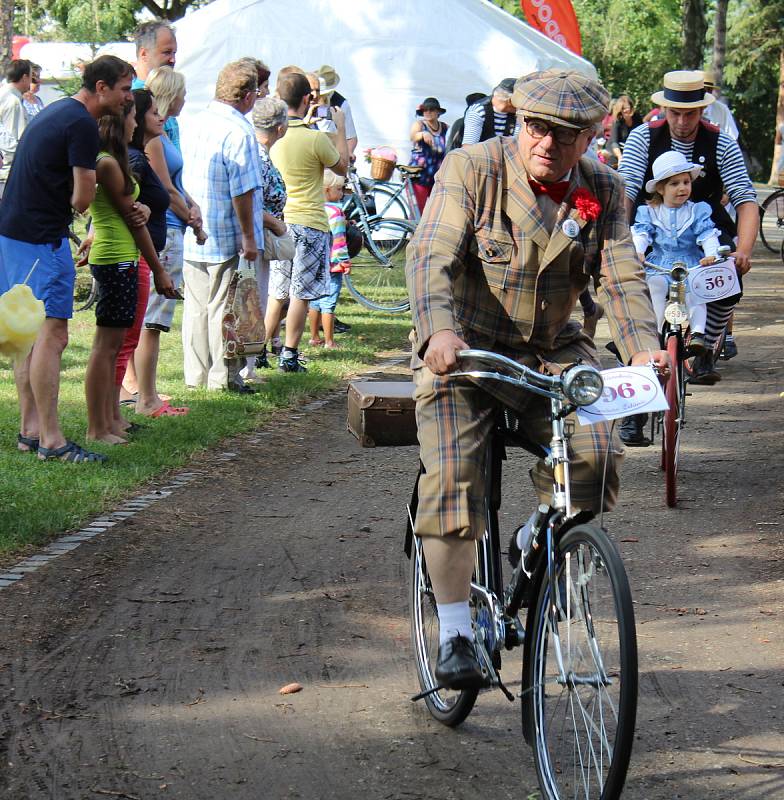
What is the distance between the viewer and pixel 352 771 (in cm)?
383

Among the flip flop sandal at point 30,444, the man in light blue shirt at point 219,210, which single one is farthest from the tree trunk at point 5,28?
the flip flop sandal at point 30,444

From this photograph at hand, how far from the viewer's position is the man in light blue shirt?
9414 millimetres

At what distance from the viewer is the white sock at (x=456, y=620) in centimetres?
380

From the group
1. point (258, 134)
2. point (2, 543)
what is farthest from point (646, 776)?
point (258, 134)

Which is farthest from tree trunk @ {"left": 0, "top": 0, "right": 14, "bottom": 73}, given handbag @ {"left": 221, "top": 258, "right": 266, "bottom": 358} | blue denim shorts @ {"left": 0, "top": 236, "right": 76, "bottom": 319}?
blue denim shorts @ {"left": 0, "top": 236, "right": 76, "bottom": 319}

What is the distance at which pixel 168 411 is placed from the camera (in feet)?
29.5

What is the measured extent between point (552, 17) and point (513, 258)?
1867 cm

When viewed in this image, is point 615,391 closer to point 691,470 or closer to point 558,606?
point 558,606

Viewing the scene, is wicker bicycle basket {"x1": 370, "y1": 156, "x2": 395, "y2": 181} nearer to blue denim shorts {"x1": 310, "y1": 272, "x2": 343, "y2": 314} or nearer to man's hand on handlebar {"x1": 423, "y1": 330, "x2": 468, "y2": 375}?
blue denim shorts {"x1": 310, "y1": 272, "x2": 343, "y2": 314}

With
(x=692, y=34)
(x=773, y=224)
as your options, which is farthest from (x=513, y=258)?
(x=692, y=34)

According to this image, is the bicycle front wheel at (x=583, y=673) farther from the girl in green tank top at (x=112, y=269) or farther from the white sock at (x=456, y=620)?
the girl in green tank top at (x=112, y=269)

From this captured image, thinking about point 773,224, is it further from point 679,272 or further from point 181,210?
point 679,272

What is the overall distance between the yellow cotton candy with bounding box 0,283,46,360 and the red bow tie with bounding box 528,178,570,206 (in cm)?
231

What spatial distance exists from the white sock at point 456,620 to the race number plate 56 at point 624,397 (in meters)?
0.78
